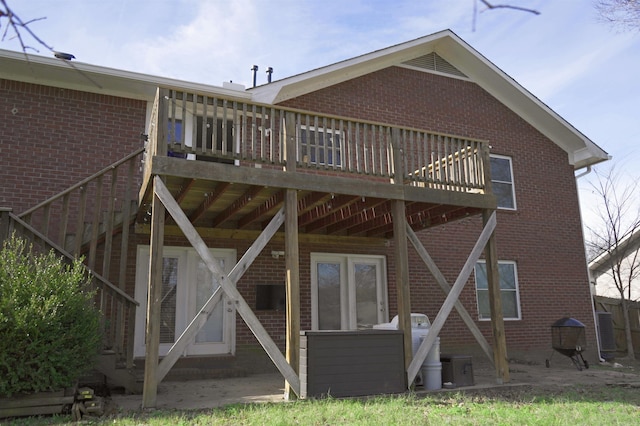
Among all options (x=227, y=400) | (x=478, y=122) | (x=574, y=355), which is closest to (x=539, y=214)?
(x=478, y=122)

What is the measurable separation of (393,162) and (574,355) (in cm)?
592

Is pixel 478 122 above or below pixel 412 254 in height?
above

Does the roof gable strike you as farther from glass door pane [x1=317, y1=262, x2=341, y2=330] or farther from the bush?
the bush

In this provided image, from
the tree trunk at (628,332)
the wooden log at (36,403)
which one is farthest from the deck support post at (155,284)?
the tree trunk at (628,332)

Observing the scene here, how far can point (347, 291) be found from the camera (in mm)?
10430

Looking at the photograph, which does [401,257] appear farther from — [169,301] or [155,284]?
[169,301]

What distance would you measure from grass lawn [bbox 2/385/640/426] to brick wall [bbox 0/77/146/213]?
14.5 feet

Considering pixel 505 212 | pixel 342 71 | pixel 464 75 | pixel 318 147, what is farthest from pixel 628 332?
pixel 318 147

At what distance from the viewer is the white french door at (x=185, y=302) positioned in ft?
29.1

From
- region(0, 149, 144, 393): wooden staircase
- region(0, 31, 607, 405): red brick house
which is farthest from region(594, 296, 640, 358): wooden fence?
region(0, 149, 144, 393): wooden staircase

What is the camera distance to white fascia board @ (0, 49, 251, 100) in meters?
8.20

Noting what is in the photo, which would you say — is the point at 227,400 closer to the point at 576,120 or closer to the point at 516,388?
the point at 516,388

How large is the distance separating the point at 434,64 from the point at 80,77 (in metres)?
7.86

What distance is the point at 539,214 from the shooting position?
12641 millimetres
